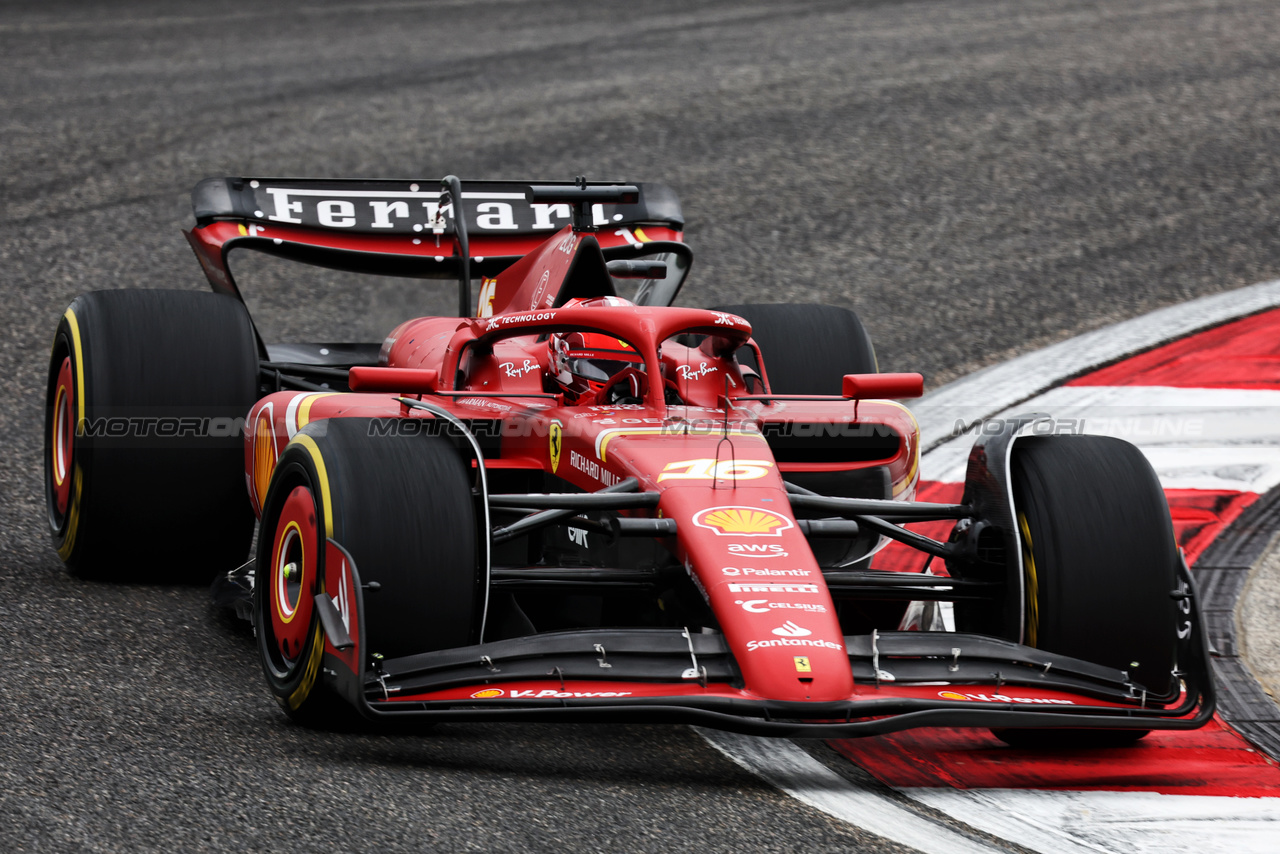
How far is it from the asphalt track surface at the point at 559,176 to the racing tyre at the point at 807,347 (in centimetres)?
202

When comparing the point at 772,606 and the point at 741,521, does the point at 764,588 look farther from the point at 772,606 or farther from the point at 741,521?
the point at 741,521

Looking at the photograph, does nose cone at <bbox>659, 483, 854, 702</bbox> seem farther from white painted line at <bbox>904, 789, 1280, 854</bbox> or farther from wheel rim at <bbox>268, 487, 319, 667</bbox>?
wheel rim at <bbox>268, 487, 319, 667</bbox>

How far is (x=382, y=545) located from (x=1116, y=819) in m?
1.99

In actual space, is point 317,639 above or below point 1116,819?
above

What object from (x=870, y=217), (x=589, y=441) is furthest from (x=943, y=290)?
(x=589, y=441)

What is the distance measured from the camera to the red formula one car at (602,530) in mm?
4152

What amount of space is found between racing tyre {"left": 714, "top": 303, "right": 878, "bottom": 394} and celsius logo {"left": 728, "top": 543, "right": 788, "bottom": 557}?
7.59 ft

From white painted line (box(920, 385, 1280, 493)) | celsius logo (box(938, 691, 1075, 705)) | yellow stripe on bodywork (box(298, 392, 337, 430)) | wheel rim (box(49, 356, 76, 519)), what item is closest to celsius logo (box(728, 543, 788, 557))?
celsius logo (box(938, 691, 1075, 705))

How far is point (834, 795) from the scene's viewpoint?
13.8ft

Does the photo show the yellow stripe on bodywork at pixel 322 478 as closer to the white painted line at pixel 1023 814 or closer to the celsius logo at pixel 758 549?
the celsius logo at pixel 758 549

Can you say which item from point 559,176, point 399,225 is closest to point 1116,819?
point 399,225

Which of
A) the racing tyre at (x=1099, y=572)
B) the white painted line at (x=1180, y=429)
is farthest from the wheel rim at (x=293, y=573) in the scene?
the white painted line at (x=1180, y=429)

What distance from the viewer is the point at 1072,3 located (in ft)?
62.6

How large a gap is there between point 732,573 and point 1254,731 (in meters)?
1.82
